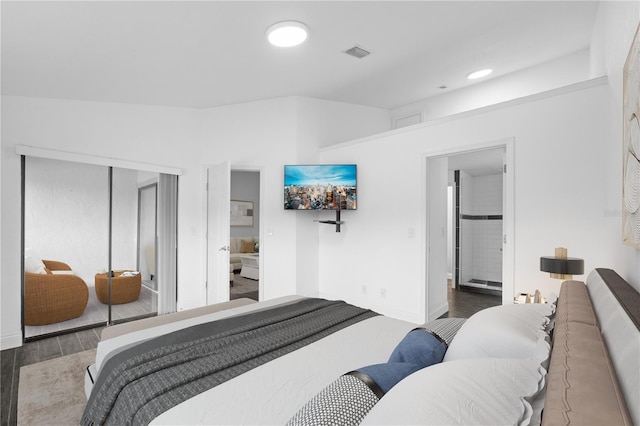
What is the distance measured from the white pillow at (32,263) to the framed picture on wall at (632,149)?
4.80 m

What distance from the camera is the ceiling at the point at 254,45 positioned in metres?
2.45

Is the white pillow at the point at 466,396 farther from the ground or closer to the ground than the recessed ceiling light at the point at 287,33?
closer to the ground

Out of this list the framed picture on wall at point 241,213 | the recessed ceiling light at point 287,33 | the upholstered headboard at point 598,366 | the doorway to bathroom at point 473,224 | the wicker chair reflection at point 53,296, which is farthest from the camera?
the framed picture on wall at point 241,213

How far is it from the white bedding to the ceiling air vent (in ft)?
8.61

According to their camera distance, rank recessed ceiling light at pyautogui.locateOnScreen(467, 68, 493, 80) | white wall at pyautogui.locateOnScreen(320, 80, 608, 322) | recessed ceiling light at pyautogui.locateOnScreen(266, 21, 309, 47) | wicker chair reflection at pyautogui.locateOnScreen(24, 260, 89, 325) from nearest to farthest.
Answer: white wall at pyautogui.locateOnScreen(320, 80, 608, 322) → recessed ceiling light at pyautogui.locateOnScreen(266, 21, 309, 47) → wicker chair reflection at pyautogui.locateOnScreen(24, 260, 89, 325) → recessed ceiling light at pyautogui.locateOnScreen(467, 68, 493, 80)

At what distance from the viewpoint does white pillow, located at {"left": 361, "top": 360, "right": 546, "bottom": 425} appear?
0.72 m

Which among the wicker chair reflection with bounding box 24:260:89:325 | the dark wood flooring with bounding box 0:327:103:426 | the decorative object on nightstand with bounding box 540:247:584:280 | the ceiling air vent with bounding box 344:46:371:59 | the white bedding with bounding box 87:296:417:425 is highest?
the ceiling air vent with bounding box 344:46:371:59

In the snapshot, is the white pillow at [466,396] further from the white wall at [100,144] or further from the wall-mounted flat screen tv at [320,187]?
the white wall at [100,144]

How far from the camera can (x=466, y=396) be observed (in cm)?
77

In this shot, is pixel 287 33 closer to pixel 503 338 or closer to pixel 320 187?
pixel 320 187

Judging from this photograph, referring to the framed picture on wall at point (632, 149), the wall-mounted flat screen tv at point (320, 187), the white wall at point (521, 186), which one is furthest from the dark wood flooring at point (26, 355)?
the framed picture on wall at point (632, 149)

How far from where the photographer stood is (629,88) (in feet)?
4.82

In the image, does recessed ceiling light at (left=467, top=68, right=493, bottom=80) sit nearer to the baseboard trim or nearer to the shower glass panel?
the shower glass panel

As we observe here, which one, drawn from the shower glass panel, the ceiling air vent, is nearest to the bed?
the ceiling air vent
